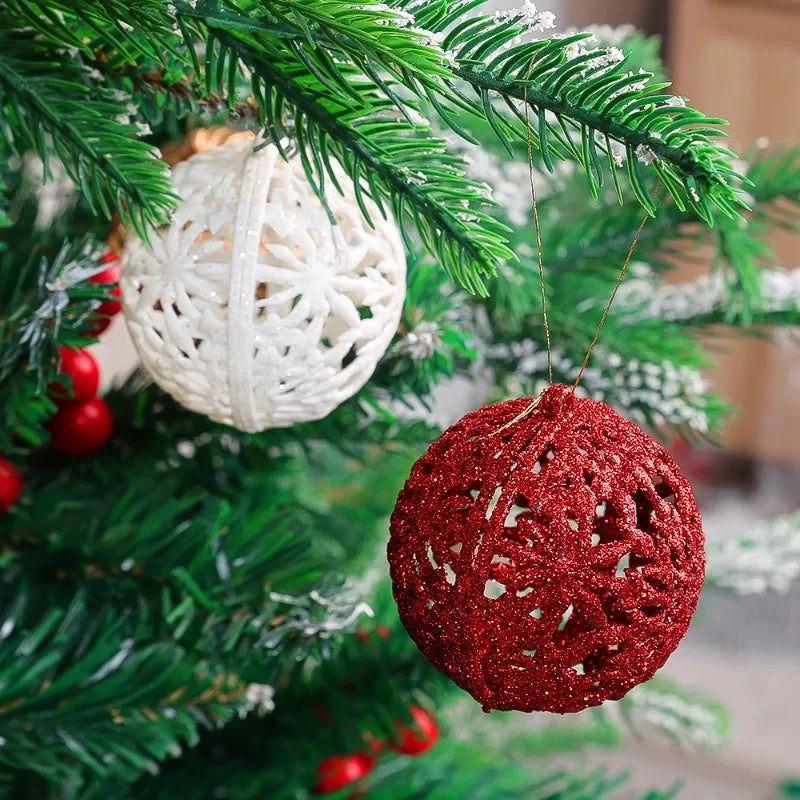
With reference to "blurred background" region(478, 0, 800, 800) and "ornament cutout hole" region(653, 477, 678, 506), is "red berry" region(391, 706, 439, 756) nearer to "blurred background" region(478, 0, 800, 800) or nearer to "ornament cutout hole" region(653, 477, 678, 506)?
"ornament cutout hole" region(653, 477, 678, 506)

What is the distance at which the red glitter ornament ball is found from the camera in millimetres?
248

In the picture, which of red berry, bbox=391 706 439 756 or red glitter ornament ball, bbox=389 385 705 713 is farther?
red berry, bbox=391 706 439 756

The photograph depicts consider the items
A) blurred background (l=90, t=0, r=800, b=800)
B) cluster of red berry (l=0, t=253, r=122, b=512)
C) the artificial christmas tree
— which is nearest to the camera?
the artificial christmas tree

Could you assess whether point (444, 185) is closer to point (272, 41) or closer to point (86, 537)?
point (272, 41)

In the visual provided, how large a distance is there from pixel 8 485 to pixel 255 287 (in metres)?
0.16

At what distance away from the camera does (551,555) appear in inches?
9.8

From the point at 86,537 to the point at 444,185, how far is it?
0.22 metres

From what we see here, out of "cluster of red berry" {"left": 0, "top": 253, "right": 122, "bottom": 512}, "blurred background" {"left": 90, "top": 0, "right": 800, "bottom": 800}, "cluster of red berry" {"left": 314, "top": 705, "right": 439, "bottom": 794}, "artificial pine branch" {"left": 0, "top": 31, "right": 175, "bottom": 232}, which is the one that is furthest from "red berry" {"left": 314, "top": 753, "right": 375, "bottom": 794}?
"blurred background" {"left": 90, "top": 0, "right": 800, "bottom": 800}

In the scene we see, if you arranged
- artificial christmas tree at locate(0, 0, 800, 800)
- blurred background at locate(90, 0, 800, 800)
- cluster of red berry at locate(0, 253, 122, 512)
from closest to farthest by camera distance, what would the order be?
artificial christmas tree at locate(0, 0, 800, 800) < cluster of red berry at locate(0, 253, 122, 512) < blurred background at locate(90, 0, 800, 800)

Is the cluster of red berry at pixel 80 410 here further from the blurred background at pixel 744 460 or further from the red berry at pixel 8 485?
the blurred background at pixel 744 460

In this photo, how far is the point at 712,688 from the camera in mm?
1223

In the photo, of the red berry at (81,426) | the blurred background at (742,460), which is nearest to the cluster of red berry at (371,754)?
the red berry at (81,426)

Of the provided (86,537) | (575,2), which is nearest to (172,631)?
(86,537)

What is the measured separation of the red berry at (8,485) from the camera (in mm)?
365
